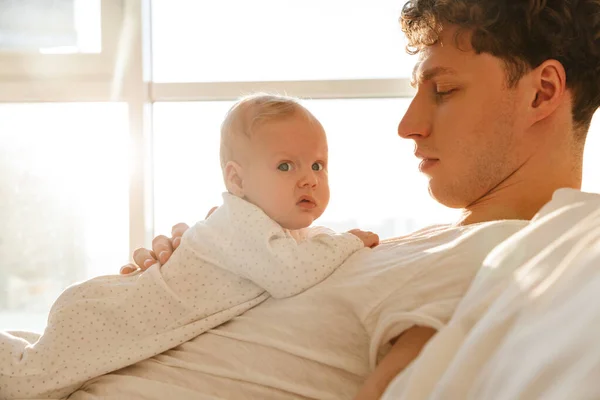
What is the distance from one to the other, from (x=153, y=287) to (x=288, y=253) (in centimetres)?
25

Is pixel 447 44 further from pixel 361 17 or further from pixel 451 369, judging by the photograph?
pixel 361 17

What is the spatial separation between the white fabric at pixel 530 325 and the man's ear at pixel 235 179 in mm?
607

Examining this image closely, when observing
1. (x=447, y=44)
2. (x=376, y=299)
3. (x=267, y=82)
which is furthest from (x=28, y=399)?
(x=267, y=82)

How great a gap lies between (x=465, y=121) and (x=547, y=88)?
0.60 feet

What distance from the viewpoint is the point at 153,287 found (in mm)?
1343

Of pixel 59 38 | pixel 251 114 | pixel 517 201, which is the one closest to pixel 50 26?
pixel 59 38

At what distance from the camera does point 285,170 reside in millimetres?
1482

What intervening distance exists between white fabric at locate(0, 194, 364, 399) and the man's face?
38 centimetres

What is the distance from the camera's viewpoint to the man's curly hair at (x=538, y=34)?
1.58 metres

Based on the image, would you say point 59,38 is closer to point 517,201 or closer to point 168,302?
point 168,302

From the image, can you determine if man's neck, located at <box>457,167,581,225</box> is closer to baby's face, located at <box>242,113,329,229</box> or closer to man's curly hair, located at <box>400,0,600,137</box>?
man's curly hair, located at <box>400,0,600,137</box>

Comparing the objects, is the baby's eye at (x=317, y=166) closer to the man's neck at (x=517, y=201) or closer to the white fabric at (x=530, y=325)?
the man's neck at (x=517, y=201)

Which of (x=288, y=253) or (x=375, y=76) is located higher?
(x=375, y=76)

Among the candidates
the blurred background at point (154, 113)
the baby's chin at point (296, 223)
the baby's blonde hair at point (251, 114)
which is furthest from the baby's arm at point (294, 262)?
the blurred background at point (154, 113)
